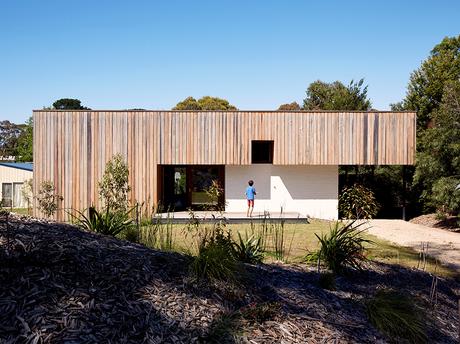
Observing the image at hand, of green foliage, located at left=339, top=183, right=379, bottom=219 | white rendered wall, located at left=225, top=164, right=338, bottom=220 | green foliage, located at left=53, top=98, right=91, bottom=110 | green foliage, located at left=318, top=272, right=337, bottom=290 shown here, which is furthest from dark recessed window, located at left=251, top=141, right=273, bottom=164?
green foliage, located at left=53, top=98, right=91, bottom=110

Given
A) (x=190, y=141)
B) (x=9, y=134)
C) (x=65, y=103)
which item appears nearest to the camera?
(x=190, y=141)

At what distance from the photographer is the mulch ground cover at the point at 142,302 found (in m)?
3.14

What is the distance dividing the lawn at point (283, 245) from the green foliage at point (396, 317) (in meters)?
2.16

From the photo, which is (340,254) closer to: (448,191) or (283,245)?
(283,245)

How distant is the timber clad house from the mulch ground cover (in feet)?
43.6

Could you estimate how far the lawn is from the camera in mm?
6812

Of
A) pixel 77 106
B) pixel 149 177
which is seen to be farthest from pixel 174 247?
pixel 77 106

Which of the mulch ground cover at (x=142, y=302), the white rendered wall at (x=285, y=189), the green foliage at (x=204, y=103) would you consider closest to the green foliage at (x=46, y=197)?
the white rendered wall at (x=285, y=189)

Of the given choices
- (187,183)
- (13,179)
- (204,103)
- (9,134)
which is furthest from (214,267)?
(9,134)

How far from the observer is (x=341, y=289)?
5188 millimetres

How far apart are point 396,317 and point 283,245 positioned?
4.93 metres

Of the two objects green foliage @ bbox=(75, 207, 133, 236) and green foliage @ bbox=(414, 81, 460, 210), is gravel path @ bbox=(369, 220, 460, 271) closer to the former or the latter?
green foliage @ bbox=(414, 81, 460, 210)

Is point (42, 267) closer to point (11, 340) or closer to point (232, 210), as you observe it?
point (11, 340)

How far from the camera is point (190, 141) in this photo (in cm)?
1830
